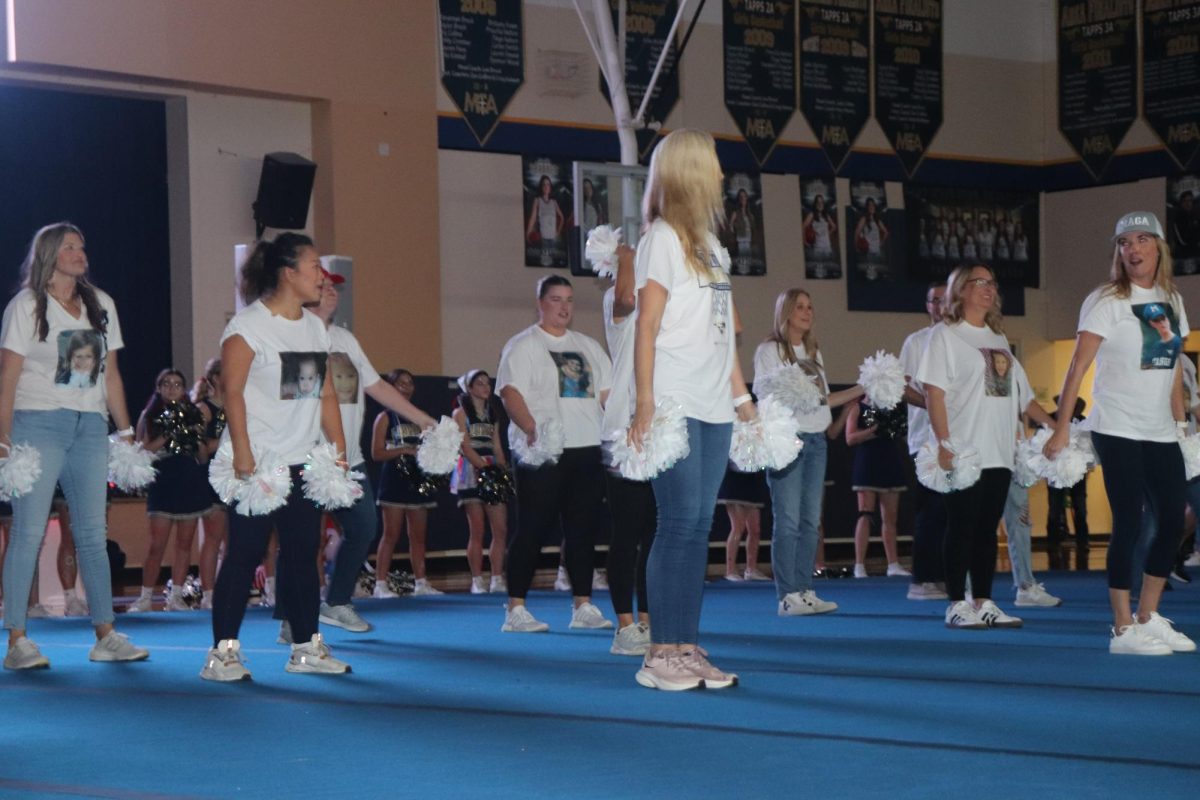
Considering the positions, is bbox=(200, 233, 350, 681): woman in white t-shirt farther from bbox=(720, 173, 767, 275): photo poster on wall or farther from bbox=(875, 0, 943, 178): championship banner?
bbox=(875, 0, 943, 178): championship banner

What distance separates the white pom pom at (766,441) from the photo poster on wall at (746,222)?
12.1 meters

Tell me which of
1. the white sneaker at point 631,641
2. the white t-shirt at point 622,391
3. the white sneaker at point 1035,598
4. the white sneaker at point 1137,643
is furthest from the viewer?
the white sneaker at point 1035,598

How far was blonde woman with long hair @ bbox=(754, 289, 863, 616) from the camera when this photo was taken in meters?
8.96

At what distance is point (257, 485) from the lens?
19.1ft

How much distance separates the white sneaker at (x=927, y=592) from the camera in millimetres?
9805

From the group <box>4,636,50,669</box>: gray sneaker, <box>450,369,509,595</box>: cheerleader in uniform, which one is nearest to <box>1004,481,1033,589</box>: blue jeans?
<box>450,369,509,595</box>: cheerleader in uniform

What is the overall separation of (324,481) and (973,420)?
130 inches

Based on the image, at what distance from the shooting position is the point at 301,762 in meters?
4.26

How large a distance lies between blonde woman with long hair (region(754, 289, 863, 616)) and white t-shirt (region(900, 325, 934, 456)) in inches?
12.7

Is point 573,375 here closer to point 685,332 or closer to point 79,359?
point 79,359

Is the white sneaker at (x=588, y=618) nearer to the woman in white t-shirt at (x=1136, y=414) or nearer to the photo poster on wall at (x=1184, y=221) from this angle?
the woman in white t-shirt at (x=1136, y=414)

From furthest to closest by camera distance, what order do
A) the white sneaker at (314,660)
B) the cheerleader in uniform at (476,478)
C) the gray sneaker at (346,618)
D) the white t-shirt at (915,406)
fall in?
the cheerleader in uniform at (476,478) < the white t-shirt at (915,406) < the gray sneaker at (346,618) < the white sneaker at (314,660)

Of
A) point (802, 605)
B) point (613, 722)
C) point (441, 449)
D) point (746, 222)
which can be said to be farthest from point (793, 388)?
point (746, 222)

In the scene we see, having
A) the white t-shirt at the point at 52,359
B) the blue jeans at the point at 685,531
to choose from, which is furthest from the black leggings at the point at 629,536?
the white t-shirt at the point at 52,359
